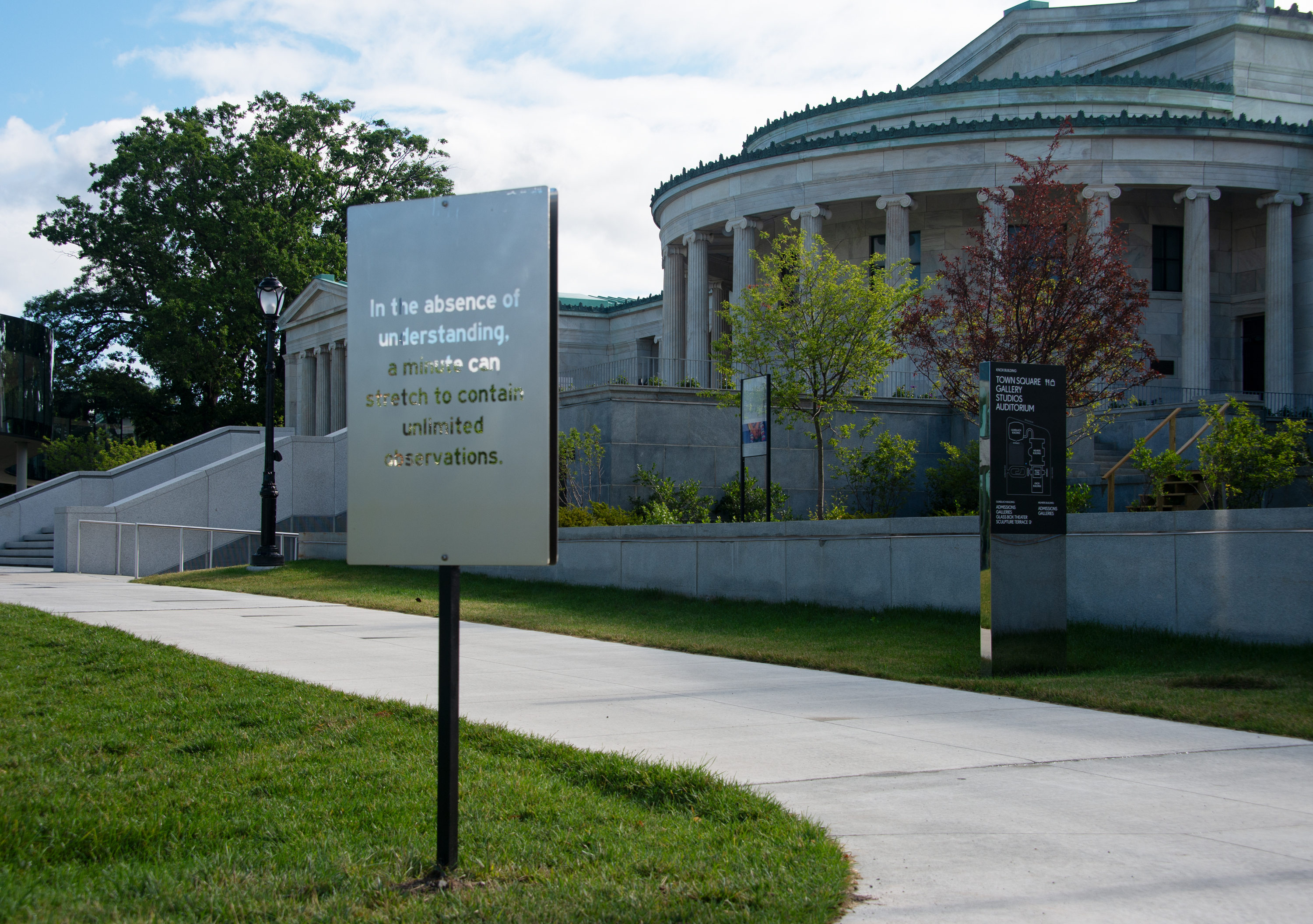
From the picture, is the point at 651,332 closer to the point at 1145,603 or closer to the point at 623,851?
the point at 1145,603

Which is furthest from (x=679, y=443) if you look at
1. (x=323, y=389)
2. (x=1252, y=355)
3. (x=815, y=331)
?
(x=323, y=389)

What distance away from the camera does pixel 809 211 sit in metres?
40.3

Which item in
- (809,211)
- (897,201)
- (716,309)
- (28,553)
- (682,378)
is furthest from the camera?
(716,309)

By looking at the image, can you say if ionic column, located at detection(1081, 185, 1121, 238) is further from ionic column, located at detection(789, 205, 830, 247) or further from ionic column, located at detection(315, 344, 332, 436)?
ionic column, located at detection(315, 344, 332, 436)

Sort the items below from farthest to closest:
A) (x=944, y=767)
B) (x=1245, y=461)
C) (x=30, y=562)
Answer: (x=30, y=562), (x=1245, y=461), (x=944, y=767)

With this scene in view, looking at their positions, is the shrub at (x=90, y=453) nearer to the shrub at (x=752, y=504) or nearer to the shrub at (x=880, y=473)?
the shrub at (x=752, y=504)

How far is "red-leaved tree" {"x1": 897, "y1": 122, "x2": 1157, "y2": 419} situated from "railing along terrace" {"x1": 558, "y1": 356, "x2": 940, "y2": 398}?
622 centimetres

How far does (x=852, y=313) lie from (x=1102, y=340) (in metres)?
5.47

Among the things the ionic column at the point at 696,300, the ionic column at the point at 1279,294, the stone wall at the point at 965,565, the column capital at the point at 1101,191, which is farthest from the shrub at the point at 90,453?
the ionic column at the point at 1279,294

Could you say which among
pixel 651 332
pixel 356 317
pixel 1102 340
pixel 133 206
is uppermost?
pixel 133 206

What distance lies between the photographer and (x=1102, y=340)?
817 inches

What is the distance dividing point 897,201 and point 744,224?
5608mm

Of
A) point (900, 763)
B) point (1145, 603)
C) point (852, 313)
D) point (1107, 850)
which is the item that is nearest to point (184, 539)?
point (852, 313)

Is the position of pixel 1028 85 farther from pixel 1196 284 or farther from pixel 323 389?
pixel 323 389
